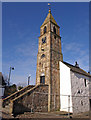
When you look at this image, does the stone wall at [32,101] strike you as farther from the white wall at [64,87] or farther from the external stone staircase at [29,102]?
the white wall at [64,87]

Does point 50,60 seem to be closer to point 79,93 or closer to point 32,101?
point 32,101

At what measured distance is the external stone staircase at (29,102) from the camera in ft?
38.1

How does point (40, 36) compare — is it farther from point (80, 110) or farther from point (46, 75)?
point (80, 110)

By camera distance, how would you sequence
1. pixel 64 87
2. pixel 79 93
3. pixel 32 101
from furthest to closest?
pixel 79 93 < pixel 64 87 < pixel 32 101

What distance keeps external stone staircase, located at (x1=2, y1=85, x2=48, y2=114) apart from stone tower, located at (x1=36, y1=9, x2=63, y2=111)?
1.00 m

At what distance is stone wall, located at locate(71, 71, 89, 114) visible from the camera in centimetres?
1477

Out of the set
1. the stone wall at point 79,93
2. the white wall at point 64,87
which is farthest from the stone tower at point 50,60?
the stone wall at point 79,93

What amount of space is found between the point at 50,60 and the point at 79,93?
7.61 meters

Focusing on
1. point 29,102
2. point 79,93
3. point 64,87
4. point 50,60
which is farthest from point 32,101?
point 79,93

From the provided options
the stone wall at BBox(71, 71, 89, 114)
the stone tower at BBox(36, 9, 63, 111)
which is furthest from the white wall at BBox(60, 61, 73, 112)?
the stone wall at BBox(71, 71, 89, 114)

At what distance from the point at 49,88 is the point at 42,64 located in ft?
16.0

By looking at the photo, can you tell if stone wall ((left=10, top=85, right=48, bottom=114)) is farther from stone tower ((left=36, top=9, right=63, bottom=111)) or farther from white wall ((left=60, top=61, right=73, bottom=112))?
white wall ((left=60, top=61, right=73, bottom=112))

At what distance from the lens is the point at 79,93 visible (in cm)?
1596

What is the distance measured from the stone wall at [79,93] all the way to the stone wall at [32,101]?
449 centimetres
